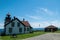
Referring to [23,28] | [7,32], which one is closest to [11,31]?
[7,32]

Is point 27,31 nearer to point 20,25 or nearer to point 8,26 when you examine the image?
point 20,25

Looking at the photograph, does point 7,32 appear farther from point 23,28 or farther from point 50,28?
point 50,28

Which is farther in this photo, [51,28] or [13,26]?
[51,28]

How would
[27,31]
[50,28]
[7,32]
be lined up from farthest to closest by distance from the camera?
[50,28]
[27,31]
[7,32]

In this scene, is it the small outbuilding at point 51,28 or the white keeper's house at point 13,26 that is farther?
the small outbuilding at point 51,28

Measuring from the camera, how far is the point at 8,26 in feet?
141

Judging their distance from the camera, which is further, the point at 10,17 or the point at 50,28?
the point at 50,28

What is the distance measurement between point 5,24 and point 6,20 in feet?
8.38

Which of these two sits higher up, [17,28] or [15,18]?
[15,18]

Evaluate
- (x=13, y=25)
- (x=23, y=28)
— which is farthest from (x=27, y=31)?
(x=13, y=25)

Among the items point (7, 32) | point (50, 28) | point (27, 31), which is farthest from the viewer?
point (50, 28)

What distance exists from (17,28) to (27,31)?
16.6 feet

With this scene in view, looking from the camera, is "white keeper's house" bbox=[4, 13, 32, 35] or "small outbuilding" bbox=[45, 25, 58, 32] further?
"small outbuilding" bbox=[45, 25, 58, 32]

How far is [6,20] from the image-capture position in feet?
148
